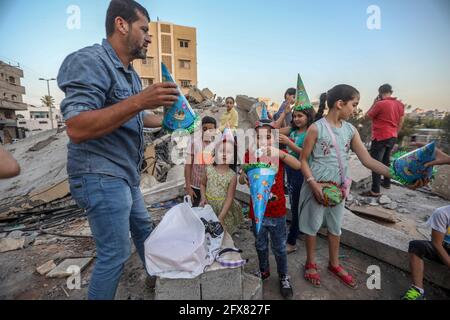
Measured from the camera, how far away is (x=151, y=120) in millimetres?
2018

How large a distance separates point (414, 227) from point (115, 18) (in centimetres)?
450

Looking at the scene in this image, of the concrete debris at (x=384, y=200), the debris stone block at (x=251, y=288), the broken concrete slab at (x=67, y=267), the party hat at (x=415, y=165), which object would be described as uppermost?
the party hat at (x=415, y=165)

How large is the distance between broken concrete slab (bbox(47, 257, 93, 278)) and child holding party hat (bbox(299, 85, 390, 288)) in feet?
8.08

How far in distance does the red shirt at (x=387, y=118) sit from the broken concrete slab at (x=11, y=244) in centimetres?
605

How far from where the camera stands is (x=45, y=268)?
8.61 feet

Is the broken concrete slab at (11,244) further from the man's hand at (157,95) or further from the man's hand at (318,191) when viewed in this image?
the man's hand at (318,191)

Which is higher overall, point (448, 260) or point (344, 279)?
point (448, 260)

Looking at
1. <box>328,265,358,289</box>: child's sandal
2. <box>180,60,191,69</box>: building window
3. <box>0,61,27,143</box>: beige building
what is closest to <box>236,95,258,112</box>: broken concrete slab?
<box>328,265,358,289</box>: child's sandal

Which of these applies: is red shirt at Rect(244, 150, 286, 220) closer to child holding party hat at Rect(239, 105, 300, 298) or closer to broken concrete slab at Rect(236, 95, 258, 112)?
child holding party hat at Rect(239, 105, 300, 298)

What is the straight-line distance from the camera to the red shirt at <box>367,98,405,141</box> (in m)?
4.27

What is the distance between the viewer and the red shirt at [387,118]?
4273 mm

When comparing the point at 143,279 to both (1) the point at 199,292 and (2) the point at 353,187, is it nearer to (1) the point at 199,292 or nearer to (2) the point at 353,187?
(1) the point at 199,292

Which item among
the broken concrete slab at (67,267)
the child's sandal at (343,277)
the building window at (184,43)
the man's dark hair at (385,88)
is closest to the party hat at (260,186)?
the child's sandal at (343,277)

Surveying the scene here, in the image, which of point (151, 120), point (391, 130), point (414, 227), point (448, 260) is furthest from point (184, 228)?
point (391, 130)
